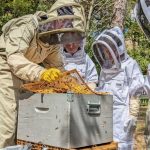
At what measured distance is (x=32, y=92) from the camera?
286 cm

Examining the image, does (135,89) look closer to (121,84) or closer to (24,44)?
(121,84)

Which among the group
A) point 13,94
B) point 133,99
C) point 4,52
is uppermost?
point 4,52

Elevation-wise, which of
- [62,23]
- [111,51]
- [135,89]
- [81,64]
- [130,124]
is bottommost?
[130,124]

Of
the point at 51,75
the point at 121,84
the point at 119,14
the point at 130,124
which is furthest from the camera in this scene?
the point at 119,14

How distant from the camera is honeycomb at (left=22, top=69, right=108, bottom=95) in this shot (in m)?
2.81

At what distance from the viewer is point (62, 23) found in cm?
319

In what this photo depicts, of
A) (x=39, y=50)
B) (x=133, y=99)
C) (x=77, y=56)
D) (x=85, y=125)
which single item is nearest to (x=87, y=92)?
(x=85, y=125)

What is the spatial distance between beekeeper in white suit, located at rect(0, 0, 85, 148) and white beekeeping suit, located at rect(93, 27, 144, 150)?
1.73 metres

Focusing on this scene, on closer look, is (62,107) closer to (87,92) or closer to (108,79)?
(87,92)

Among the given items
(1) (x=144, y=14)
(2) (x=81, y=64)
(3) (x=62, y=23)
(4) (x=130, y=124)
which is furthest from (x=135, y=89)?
(3) (x=62, y=23)

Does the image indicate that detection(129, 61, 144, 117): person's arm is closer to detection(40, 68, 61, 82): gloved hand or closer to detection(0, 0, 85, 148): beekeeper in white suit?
detection(0, 0, 85, 148): beekeeper in white suit

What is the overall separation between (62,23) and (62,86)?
595mm

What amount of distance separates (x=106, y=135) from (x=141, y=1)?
1.49 m

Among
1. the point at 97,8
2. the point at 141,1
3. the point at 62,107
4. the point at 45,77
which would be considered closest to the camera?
the point at 62,107
